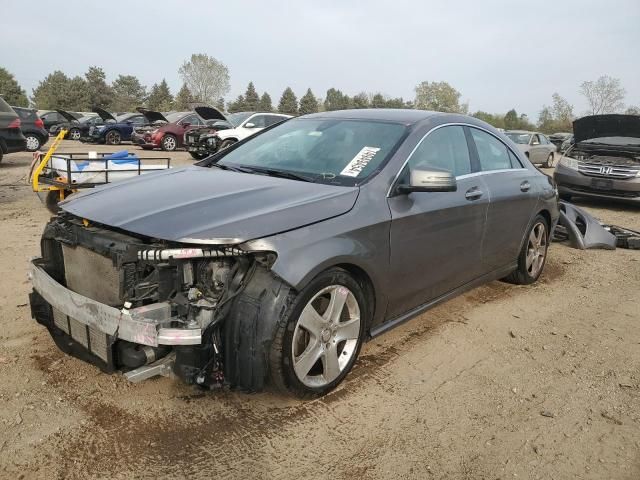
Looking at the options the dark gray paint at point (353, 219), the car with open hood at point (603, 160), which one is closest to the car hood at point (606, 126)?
the car with open hood at point (603, 160)

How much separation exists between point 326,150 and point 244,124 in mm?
13619

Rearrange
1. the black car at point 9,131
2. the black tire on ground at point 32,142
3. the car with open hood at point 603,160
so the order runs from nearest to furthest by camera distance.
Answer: the car with open hood at point 603,160 < the black car at point 9,131 < the black tire on ground at point 32,142

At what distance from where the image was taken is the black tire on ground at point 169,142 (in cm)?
1866

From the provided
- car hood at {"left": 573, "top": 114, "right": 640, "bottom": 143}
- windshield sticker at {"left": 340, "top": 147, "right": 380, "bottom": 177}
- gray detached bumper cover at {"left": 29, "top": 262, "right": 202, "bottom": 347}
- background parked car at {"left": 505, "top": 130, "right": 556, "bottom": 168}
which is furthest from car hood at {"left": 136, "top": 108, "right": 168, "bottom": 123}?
gray detached bumper cover at {"left": 29, "top": 262, "right": 202, "bottom": 347}

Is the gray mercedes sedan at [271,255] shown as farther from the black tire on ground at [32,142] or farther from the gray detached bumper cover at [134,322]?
the black tire on ground at [32,142]

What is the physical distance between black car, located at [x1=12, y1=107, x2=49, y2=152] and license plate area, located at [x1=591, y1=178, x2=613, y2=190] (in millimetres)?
14780

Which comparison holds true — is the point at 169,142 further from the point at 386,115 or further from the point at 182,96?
the point at 182,96

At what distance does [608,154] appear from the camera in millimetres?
9984

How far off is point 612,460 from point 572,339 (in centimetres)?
155

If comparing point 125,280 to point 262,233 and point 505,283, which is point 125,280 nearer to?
point 262,233

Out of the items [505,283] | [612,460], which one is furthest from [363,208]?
[505,283]

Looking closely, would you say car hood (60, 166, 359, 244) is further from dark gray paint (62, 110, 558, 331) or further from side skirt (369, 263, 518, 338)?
side skirt (369, 263, 518, 338)

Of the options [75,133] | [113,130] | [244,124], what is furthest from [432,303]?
[75,133]

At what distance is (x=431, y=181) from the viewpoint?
310cm
